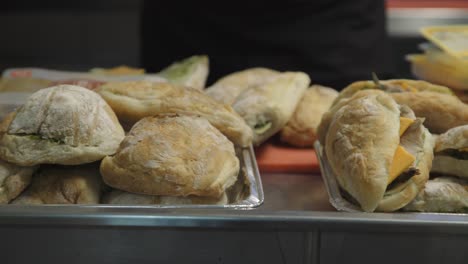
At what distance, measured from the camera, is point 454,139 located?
1104 millimetres

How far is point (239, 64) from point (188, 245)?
1161 millimetres

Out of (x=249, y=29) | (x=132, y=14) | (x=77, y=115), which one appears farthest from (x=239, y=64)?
(x=132, y=14)

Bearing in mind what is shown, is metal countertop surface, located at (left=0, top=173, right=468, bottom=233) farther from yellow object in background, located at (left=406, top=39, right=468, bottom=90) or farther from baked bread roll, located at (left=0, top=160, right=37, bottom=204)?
yellow object in background, located at (left=406, top=39, right=468, bottom=90)

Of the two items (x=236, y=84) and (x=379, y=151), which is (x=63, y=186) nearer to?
(x=379, y=151)

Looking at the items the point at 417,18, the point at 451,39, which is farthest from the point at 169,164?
the point at 417,18

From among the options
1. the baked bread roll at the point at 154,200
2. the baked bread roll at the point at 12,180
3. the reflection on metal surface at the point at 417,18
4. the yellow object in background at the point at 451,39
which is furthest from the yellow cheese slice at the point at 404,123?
the reflection on metal surface at the point at 417,18

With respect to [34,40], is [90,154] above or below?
above

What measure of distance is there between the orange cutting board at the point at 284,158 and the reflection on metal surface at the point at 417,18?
1693 millimetres

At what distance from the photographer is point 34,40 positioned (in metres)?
3.91

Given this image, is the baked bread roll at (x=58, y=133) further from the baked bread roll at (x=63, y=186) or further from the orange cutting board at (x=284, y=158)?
the orange cutting board at (x=284, y=158)

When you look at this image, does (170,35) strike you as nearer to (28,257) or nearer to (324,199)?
(324,199)

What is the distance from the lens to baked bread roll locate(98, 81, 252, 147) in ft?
3.85

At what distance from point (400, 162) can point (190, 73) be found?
817 mm

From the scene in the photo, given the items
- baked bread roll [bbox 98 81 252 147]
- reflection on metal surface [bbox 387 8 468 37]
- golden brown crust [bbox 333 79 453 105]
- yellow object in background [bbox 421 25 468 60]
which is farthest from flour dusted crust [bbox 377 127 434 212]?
reflection on metal surface [bbox 387 8 468 37]
